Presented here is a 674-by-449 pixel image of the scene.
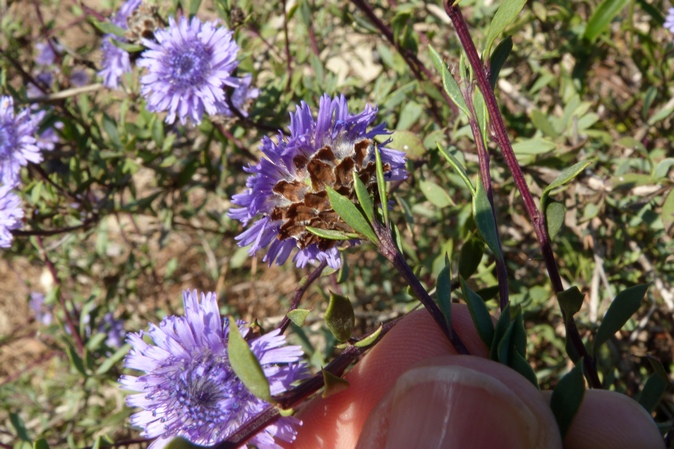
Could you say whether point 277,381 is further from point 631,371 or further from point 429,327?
point 631,371

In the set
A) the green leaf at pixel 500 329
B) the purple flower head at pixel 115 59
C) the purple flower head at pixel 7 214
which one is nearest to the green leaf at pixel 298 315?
the green leaf at pixel 500 329

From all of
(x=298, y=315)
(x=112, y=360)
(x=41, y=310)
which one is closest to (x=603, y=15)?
(x=298, y=315)

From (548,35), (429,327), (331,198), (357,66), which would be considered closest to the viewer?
(331,198)

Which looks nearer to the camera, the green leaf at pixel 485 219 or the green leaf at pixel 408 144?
the green leaf at pixel 485 219

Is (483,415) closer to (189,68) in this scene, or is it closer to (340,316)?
(340,316)

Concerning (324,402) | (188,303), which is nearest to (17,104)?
(188,303)

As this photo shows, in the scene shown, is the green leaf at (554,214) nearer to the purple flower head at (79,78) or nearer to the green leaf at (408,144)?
the green leaf at (408,144)

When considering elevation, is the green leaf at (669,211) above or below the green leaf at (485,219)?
below
